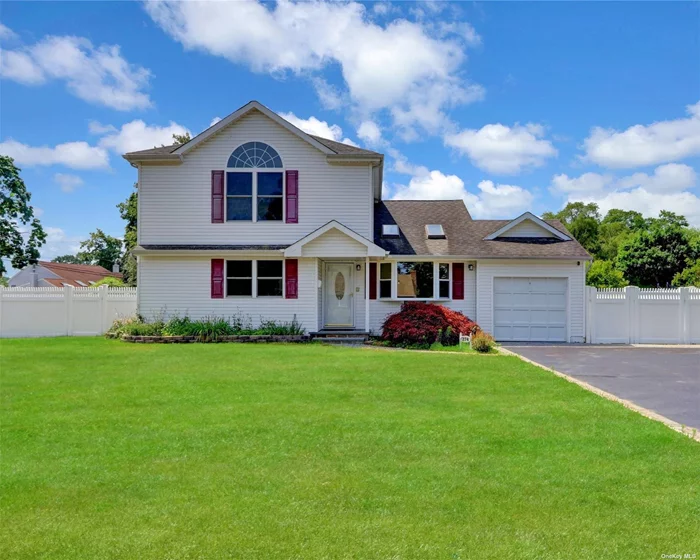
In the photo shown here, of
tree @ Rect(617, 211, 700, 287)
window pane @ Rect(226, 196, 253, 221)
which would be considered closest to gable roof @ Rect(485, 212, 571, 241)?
window pane @ Rect(226, 196, 253, 221)

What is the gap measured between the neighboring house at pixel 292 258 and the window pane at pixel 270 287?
0.03 m

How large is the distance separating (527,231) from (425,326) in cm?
597

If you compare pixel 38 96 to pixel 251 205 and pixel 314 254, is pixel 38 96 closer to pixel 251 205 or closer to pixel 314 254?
pixel 251 205

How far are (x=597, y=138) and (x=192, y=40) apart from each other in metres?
14.7

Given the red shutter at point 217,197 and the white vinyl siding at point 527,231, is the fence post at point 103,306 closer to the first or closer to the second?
the red shutter at point 217,197

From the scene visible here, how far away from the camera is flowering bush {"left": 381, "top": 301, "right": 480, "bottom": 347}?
1616 centimetres

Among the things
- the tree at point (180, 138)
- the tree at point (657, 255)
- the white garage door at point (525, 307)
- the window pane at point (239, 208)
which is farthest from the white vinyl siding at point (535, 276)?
the tree at point (657, 255)

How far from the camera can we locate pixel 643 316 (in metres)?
17.7

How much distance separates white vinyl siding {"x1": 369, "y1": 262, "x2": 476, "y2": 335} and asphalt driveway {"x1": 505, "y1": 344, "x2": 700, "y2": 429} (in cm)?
240

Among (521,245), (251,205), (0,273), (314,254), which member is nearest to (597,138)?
(521,245)

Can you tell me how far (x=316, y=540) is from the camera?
357cm

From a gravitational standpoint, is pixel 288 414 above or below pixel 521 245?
below

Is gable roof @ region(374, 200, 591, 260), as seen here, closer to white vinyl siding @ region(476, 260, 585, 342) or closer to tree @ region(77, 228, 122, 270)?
white vinyl siding @ region(476, 260, 585, 342)

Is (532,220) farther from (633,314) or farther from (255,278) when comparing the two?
(255,278)
